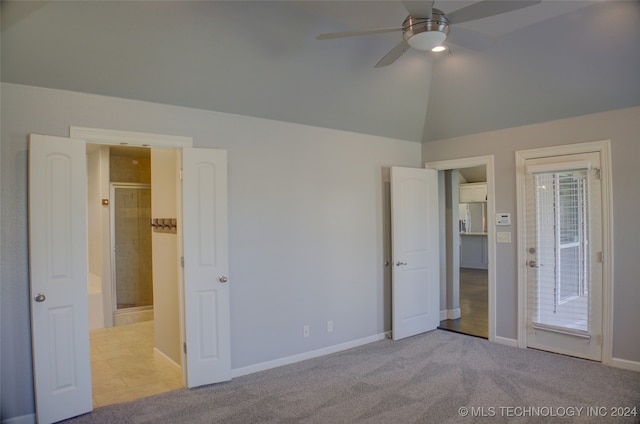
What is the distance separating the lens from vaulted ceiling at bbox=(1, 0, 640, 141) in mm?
2764

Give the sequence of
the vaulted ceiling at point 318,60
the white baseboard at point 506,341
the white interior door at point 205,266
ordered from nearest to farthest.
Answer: the vaulted ceiling at point 318,60 → the white interior door at point 205,266 → the white baseboard at point 506,341

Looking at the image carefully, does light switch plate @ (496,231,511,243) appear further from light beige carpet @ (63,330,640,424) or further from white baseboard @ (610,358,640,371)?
white baseboard @ (610,358,640,371)

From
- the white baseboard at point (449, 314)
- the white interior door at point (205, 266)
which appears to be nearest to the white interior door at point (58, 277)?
the white interior door at point (205, 266)

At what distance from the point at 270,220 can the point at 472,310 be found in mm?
3826

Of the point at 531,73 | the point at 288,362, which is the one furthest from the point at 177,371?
the point at 531,73

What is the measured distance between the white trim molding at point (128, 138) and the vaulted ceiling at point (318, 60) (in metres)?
0.30

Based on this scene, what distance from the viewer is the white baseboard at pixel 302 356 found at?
3.81 metres

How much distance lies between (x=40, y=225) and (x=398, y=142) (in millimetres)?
3861

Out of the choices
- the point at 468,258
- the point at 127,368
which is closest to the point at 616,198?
the point at 127,368

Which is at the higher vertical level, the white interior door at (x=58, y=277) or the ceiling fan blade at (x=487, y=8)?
the ceiling fan blade at (x=487, y=8)

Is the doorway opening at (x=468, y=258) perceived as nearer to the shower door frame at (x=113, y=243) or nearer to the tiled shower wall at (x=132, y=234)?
the tiled shower wall at (x=132, y=234)

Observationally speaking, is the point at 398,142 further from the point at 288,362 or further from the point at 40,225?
the point at 40,225

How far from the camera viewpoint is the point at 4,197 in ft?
9.26

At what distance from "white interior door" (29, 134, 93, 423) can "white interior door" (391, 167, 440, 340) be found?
317 centimetres
